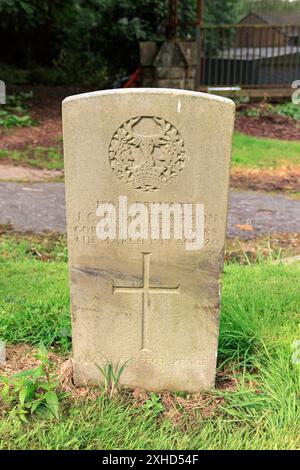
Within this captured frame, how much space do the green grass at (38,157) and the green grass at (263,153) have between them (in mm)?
2742

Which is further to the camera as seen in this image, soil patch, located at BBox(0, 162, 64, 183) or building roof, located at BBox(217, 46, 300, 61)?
building roof, located at BBox(217, 46, 300, 61)

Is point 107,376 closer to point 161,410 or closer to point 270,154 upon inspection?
point 161,410

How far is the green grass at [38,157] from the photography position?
8.07m

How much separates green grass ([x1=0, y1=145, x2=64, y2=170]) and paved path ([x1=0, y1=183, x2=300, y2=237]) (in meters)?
0.94

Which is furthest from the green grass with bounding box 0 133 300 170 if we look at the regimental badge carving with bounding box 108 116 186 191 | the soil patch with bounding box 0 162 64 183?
the regimental badge carving with bounding box 108 116 186 191

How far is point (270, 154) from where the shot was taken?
890 cm

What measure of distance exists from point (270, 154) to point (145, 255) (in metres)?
6.73

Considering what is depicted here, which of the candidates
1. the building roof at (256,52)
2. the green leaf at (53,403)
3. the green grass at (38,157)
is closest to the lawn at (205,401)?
the green leaf at (53,403)

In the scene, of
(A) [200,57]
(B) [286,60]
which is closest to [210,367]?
(A) [200,57]

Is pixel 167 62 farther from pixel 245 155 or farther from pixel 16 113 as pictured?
pixel 245 155

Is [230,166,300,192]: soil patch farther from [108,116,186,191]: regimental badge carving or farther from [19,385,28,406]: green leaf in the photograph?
[19,385,28,406]: green leaf

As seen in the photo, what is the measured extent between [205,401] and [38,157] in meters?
6.35

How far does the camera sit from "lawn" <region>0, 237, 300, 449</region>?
7.98 feet
